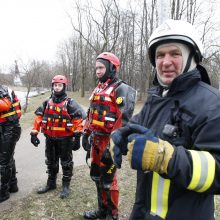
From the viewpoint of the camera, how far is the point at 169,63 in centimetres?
178

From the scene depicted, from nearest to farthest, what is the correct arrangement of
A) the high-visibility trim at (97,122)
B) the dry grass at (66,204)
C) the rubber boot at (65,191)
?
the high-visibility trim at (97,122) → the dry grass at (66,204) → the rubber boot at (65,191)

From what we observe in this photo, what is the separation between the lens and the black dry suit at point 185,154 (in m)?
1.42

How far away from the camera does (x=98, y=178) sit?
398 centimetres

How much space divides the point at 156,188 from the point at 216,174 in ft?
1.39

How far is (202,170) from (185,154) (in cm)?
12

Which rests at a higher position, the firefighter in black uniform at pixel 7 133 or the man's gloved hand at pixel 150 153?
the man's gloved hand at pixel 150 153

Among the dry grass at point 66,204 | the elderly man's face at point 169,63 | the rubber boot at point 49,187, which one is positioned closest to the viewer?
the elderly man's face at point 169,63

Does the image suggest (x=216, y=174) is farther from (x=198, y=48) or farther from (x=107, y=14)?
(x=107, y=14)

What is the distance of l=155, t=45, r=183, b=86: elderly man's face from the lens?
1776 millimetres

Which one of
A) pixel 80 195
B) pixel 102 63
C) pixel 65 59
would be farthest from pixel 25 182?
pixel 65 59

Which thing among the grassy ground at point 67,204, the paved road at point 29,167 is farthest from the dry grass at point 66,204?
the paved road at point 29,167

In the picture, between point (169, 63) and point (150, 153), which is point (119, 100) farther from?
point (150, 153)

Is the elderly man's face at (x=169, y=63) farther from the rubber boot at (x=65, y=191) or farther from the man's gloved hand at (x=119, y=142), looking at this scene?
the rubber boot at (x=65, y=191)

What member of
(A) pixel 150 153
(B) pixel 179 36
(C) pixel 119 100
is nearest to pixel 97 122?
(C) pixel 119 100
